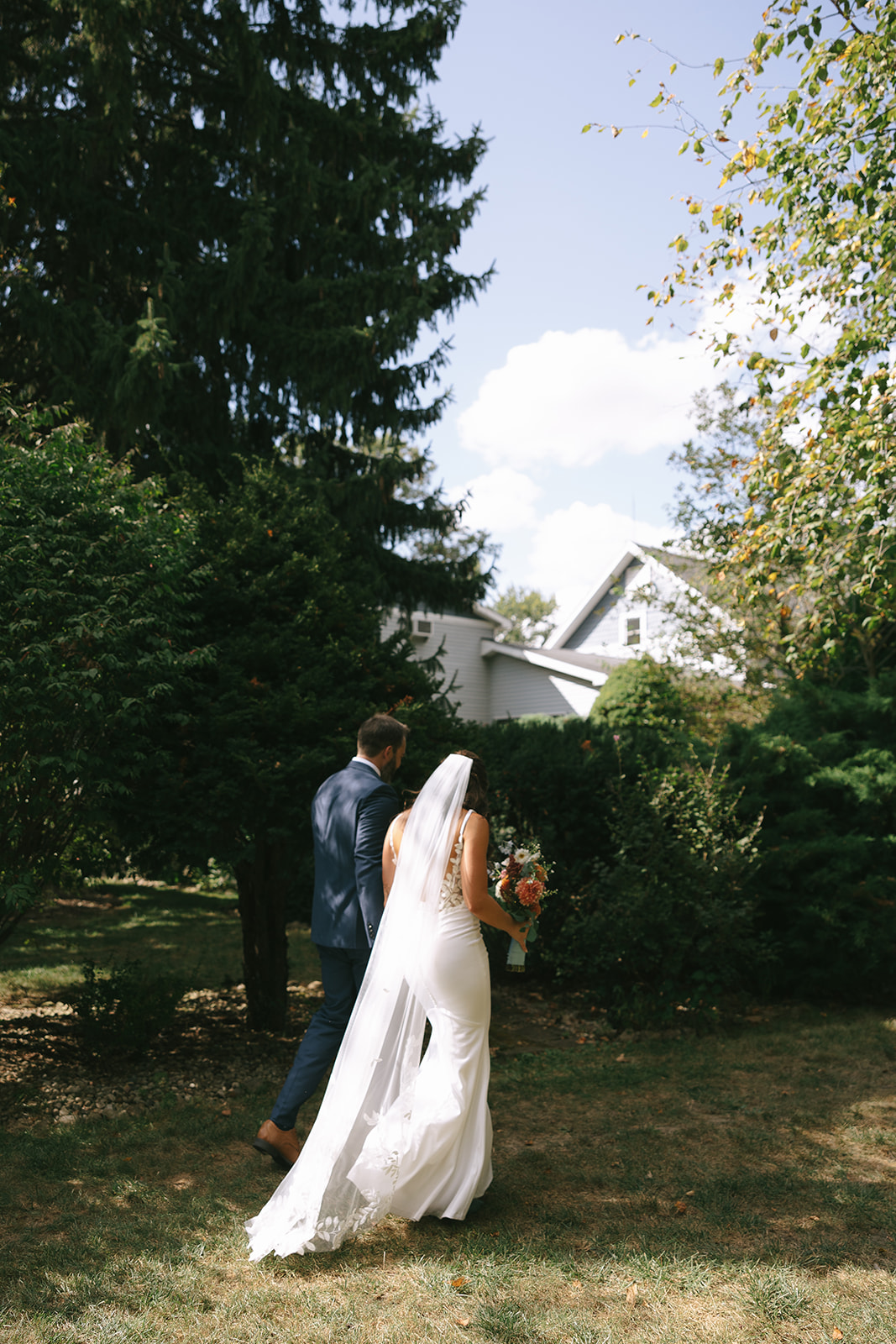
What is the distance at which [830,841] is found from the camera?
8875 mm

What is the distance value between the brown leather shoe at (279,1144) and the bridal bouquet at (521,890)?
4.89 ft

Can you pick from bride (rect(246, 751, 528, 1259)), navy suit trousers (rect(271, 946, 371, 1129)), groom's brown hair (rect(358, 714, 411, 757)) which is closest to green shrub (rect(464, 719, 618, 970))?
groom's brown hair (rect(358, 714, 411, 757))

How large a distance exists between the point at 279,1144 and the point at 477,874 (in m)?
1.89

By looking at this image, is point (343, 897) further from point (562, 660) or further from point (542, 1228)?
point (562, 660)

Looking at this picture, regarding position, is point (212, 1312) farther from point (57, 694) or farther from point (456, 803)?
point (57, 694)

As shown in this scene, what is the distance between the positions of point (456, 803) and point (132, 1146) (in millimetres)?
2877

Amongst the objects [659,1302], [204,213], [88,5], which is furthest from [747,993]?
[88,5]

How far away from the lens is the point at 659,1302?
3609 millimetres

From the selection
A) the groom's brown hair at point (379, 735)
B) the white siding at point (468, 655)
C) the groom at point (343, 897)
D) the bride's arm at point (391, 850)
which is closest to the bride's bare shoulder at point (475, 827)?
the bride's arm at point (391, 850)

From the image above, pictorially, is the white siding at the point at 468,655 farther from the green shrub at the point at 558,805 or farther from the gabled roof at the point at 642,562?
the green shrub at the point at 558,805

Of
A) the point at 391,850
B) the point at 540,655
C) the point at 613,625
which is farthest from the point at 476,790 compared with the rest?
the point at 613,625

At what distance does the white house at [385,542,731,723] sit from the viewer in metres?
25.9

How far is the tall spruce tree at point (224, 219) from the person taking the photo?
33.6 feet

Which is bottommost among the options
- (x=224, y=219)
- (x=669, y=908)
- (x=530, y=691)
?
(x=669, y=908)
